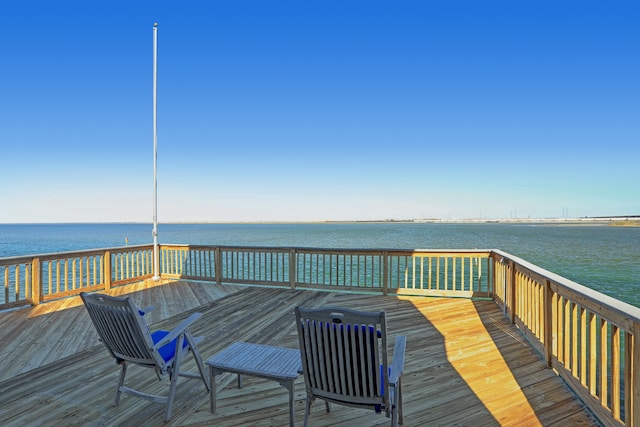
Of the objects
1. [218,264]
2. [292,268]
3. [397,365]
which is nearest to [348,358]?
[397,365]

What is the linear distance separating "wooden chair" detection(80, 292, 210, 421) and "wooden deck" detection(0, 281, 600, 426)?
28 cm

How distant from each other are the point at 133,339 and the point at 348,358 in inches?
54.7

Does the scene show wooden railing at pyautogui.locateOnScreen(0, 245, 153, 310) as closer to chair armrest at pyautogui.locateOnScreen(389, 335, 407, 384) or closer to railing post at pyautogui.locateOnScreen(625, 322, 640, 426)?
chair armrest at pyautogui.locateOnScreen(389, 335, 407, 384)

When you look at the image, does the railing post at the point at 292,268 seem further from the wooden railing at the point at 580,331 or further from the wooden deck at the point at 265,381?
the wooden railing at the point at 580,331

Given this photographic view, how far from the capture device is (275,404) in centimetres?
243

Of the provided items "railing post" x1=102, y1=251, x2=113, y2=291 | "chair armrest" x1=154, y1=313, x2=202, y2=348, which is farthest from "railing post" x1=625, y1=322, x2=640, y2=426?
"railing post" x1=102, y1=251, x2=113, y2=291

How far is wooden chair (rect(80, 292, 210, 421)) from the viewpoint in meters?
2.13

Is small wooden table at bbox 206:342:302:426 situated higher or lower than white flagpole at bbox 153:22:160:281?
lower

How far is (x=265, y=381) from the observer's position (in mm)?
2824

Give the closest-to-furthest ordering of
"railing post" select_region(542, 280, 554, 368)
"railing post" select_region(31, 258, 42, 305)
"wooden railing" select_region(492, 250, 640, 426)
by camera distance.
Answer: "wooden railing" select_region(492, 250, 640, 426), "railing post" select_region(542, 280, 554, 368), "railing post" select_region(31, 258, 42, 305)

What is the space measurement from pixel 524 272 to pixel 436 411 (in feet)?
7.08

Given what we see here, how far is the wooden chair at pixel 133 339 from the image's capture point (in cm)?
213

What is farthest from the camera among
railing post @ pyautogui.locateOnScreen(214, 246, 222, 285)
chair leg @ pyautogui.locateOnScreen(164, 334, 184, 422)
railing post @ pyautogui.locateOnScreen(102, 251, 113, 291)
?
railing post @ pyautogui.locateOnScreen(214, 246, 222, 285)

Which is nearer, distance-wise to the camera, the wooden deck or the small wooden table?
the small wooden table
